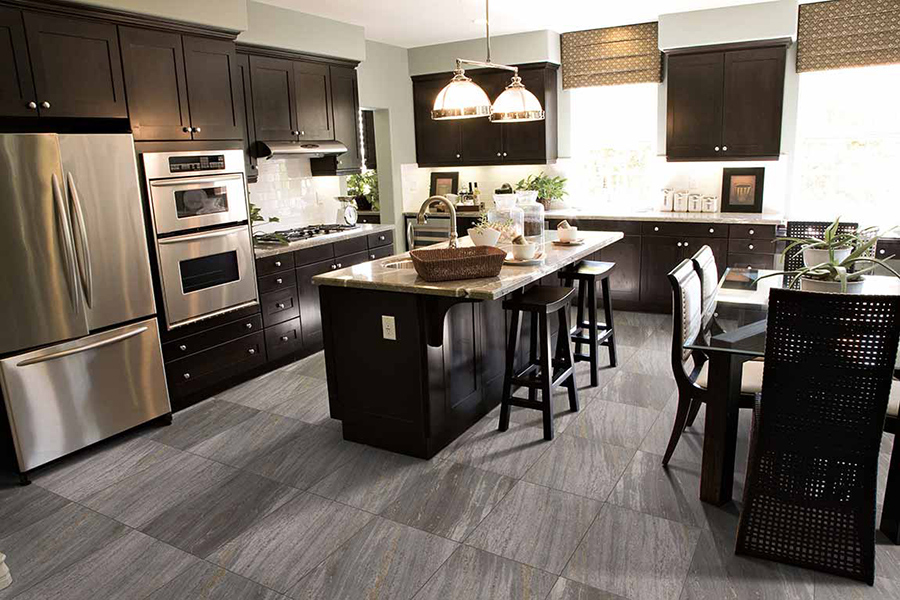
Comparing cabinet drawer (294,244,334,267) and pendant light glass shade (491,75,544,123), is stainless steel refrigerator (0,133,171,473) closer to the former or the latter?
cabinet drawer (294,244,334,267)

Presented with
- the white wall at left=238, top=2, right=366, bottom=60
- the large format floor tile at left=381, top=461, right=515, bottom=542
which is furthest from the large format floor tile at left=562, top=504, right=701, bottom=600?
the white wall at left=238, top=2, right=366, bottom=60

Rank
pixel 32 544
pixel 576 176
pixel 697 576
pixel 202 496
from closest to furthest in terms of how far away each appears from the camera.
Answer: pixel 697 576 < pixel 32 544 < pixel 202 496 < pixel 576 176

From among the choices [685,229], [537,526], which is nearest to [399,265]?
[537,526]

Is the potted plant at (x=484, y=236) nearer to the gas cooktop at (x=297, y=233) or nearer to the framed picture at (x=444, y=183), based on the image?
the gas cooktop at (x=297, y=233)

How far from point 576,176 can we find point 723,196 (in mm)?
1491

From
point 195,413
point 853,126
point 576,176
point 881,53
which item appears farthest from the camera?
point 576,176

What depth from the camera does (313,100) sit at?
5.42m

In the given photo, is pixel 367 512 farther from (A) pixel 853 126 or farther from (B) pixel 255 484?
(A) pixel 853 126

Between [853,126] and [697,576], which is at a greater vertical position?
[853,126]

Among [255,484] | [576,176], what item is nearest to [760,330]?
[255,484]

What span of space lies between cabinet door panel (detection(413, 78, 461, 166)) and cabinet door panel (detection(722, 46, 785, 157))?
268 cm

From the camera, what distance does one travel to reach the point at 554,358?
4.28m

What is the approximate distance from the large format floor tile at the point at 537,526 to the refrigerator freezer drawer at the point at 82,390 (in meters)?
2.21

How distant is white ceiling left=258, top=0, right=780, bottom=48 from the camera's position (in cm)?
499
